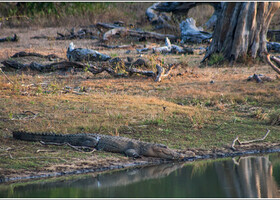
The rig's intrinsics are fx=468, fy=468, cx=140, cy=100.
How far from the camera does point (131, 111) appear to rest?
28.8ft

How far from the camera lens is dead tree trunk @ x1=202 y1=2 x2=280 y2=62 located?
13414mm

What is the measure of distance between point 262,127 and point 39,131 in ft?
12.9

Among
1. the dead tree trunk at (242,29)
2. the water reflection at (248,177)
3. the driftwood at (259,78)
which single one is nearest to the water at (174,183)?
the water reflection at (248,177)

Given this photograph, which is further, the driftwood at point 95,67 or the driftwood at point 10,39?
the driftwood at point 10,39

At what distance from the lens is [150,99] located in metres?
9.62

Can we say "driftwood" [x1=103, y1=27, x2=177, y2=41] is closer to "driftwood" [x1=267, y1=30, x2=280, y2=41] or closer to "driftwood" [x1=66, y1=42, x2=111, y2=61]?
"driftwood" [x1=267, y1=30, x2=280, y2=41]

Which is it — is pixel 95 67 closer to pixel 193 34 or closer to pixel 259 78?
pixel 259 78

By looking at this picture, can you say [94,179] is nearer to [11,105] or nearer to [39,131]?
[39,131]

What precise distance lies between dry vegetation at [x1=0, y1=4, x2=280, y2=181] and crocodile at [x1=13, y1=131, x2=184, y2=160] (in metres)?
0.12

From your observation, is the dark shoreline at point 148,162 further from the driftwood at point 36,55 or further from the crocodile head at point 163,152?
the driftwood at point 36,55

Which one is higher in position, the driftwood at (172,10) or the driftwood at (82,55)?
the driftwood at (172,10)

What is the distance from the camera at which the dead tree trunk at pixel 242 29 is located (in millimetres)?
13414

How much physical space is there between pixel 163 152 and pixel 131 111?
80.1 inches

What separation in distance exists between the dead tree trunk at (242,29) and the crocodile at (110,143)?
7.44 m
